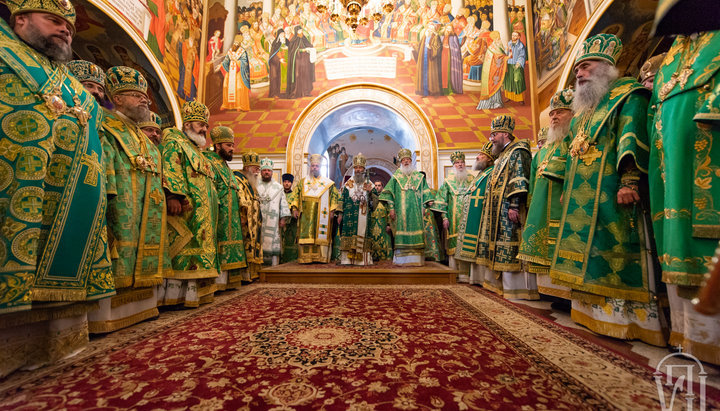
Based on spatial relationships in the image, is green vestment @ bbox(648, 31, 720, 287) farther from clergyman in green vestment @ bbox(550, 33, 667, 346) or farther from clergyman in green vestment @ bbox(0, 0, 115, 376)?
clergyman in green vestment @ bbox(0, 0, 115, 376)

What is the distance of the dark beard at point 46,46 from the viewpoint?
1705mm

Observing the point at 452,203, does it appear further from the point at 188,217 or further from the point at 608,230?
the point at 188,217

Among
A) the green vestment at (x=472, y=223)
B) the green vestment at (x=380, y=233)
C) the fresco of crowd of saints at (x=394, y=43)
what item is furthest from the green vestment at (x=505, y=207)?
the fresco of crowd of saints at (x=394, y=43)

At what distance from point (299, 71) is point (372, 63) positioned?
2.51 m

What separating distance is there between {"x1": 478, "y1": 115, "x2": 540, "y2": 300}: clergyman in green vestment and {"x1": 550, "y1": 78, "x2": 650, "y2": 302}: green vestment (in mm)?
995

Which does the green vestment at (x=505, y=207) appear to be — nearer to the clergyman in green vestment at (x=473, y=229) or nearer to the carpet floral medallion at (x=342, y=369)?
the clergyman in green vestment at (x=473, y=229)

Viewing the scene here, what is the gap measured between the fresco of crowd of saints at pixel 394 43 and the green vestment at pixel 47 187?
838 centimetres

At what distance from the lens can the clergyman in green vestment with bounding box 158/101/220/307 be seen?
2.77m

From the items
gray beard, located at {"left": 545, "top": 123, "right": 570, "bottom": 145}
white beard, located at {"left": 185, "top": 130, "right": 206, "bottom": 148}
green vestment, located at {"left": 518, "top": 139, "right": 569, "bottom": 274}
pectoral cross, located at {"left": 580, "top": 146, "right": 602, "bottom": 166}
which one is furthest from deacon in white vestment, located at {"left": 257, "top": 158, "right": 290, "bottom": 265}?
pectoral cross, located at {"left": 580, "top": 146, "right": 602, "bottom": 166}

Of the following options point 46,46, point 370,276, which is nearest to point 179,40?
point 46,46

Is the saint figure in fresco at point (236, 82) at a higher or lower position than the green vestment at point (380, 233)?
higher

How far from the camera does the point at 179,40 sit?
27.7ft

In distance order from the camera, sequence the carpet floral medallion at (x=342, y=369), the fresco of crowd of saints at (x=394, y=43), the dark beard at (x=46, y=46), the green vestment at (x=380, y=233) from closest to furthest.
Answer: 1. the carpet floral medallion at (x=342, y=369)
2. the dark beard at (x=46, y=46)
3. the green vestment at (x=380, y=233)
4. the fresco of crowd of saints at (x=394, y=43)

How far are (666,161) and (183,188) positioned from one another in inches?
147
